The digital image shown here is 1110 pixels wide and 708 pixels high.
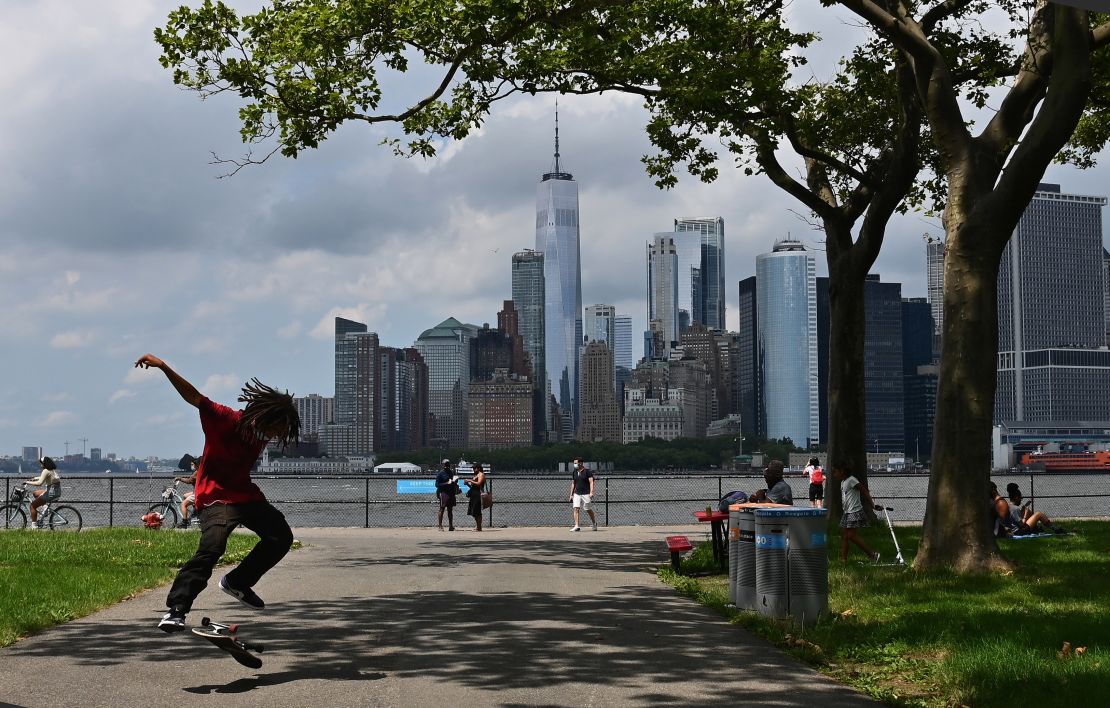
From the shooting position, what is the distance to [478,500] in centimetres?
2998

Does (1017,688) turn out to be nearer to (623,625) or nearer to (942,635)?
(942,635)

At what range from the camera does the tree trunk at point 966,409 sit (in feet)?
49.2

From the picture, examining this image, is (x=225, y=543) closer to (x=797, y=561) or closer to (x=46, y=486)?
(x=797, y=561)

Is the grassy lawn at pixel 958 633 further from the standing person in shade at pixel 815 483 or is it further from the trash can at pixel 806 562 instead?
the standing person in shade at pixel 815 483

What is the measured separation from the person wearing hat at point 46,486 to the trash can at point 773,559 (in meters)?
19.8

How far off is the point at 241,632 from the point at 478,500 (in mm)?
19981

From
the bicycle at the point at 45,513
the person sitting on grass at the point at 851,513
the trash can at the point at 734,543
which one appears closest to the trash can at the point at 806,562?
the trash can at the point at 734,543

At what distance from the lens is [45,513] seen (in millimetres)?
26969

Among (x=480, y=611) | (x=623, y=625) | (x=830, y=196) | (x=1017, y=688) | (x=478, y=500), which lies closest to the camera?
(x=1017, y=688)

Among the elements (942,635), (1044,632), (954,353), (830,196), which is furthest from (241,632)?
(830,196)

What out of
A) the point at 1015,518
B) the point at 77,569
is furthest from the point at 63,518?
the point at 1015,518

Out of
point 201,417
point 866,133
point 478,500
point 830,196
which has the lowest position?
point 478,500

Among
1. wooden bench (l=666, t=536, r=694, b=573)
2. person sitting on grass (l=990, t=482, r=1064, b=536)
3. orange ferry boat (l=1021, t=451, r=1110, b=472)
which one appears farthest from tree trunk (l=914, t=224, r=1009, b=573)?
orange ferry boat (l=1021, t=451, r=1110, b=472)

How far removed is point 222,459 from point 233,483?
19 centimetres
